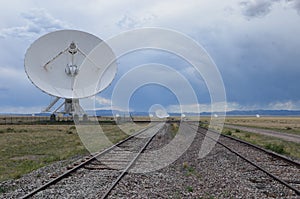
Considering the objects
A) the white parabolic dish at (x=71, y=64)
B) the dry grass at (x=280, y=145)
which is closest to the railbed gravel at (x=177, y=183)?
the dry grass at (x=280, y=145)

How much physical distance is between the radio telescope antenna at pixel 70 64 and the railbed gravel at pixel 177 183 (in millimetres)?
30554

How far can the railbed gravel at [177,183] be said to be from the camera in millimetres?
8844

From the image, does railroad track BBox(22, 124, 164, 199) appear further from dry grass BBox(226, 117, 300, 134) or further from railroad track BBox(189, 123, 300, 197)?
dry grass BBox(226, 117, 300, 134)

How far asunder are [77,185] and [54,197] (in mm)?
1357

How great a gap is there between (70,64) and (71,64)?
11 centimetres

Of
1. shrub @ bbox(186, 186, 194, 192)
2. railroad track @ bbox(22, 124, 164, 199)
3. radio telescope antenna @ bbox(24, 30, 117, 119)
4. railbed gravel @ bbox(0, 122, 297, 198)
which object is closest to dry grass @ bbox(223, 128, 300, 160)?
railbed gravel @ bbox(0, 122, 297, 198)

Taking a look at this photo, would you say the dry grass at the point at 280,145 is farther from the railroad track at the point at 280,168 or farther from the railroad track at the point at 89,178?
the railroad track at the point at 89,178

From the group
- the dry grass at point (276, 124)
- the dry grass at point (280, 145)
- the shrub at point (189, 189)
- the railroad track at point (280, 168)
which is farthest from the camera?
the dry grass at point (276, 124)

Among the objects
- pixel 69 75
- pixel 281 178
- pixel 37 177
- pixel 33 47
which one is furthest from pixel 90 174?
pixel 69 75

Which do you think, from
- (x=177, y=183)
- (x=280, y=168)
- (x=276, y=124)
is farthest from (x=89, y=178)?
(x=276, y=124)

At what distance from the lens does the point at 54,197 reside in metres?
8.48

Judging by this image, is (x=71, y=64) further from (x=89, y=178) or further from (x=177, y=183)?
(x=177, y=183)

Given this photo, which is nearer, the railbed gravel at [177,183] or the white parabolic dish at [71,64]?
the railbed gravel at [177,183]

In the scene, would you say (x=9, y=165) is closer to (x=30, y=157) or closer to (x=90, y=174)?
(x=30, y=157)
